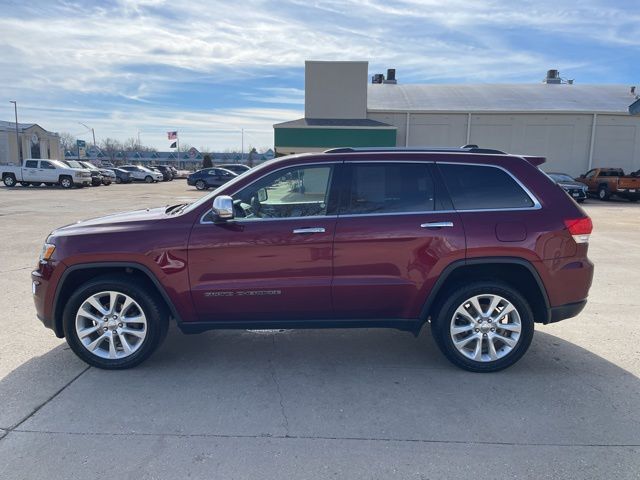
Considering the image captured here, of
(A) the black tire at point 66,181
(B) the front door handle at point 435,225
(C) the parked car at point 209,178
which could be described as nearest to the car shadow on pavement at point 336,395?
(B) the front door handle at point 435,225

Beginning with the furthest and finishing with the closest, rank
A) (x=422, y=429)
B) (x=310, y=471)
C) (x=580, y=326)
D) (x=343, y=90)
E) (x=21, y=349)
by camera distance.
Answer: (x=343, y=90), (x=580, y=326), (x=21, y=349), (x=422, y=429), (x=310, y=471)

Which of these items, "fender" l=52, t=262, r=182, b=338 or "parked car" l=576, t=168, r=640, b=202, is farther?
"parked car" l=576, t=168, r=640, b=202

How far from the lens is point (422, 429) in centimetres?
310

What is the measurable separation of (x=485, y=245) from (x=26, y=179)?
3363cm

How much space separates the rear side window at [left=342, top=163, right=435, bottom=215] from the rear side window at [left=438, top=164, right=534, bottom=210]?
0.64 feet

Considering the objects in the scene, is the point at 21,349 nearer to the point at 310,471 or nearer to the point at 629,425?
Answer: the point at 310,471

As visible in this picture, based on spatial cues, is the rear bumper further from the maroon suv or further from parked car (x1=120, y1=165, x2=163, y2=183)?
parked car (x1=120, y1=165, x2=163, y2=183)

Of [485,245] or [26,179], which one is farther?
[26,179]

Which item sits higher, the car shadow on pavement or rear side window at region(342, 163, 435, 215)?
rear side window at region(342, 163, 435, 215)

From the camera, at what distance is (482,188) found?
395 centimetres

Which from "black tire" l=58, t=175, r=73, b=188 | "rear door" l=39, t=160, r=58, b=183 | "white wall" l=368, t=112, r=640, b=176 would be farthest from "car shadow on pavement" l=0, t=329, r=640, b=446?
"rear door" l=39, t=160, r=58, b=183

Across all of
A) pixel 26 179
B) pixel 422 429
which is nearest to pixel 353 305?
pixel 422 429

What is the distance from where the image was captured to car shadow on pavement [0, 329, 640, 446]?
3102mm

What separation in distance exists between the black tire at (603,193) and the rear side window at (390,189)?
2448 cm
